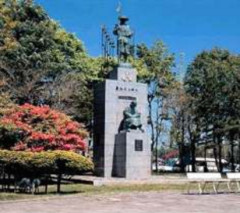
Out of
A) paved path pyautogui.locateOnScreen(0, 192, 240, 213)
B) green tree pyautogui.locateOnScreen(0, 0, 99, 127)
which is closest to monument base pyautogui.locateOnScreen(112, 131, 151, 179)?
paved path pyautogui.locateOnScreen(0, 192, 240, 213)

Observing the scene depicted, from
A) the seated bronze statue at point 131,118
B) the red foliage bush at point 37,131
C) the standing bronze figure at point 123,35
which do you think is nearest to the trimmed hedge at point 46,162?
the red foliage bush at point 37,131

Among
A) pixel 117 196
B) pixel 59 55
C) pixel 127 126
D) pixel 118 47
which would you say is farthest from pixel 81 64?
pixel 117 196

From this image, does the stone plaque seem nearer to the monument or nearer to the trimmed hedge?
the monument

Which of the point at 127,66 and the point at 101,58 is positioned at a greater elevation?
the point at 101,58

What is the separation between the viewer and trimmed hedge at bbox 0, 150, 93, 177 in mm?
16453

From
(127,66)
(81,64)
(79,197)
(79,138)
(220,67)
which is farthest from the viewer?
(220,67)

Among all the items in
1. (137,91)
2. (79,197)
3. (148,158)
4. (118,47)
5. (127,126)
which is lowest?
(79,197)

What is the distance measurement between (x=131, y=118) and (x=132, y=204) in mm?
11276

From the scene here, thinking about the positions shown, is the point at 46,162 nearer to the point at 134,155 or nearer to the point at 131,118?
the point at 134,155

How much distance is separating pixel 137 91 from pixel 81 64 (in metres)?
11.7

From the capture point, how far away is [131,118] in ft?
79.3

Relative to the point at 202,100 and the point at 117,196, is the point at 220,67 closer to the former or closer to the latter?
the point at 202,100

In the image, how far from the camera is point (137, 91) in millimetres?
25516

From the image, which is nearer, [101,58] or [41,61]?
[41,61]
